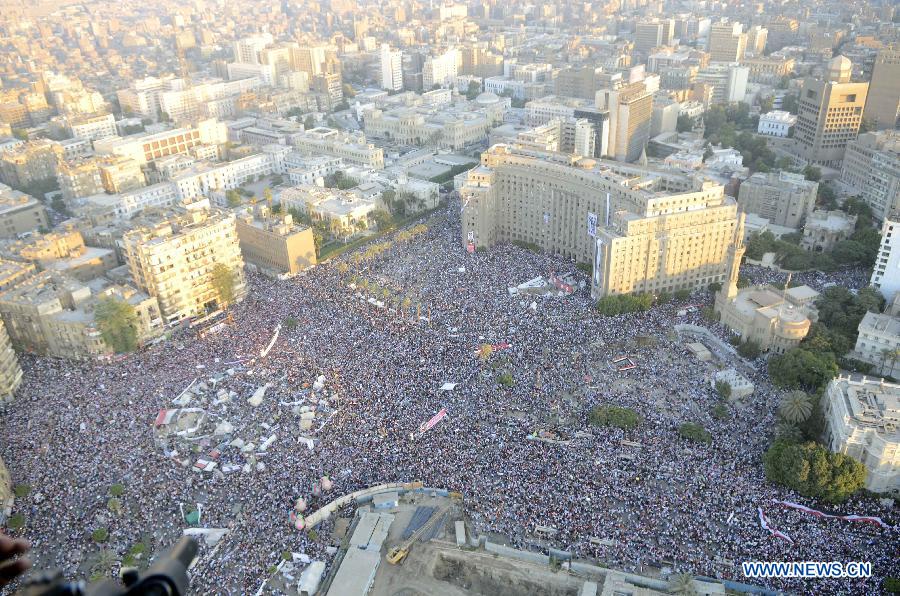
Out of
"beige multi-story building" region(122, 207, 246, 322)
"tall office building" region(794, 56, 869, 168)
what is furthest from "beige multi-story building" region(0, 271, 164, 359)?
"tall office building" region(794, 56, 869, 168)

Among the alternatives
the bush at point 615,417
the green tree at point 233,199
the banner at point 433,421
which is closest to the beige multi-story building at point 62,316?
the banner at point 433,421

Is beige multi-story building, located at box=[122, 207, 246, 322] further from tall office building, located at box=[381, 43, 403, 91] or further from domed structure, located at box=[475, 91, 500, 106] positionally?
tall office building, located at box=[381, 43, 403, 91]

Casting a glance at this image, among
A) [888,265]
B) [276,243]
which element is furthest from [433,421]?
[888,265]

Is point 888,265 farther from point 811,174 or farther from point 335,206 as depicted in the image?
point 335,206

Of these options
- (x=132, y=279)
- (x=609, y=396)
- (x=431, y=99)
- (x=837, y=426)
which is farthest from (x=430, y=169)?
(x=837, y=426)

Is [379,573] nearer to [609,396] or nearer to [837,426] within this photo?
[609,396]
